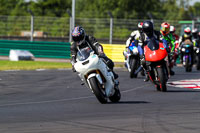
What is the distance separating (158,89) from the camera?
502 inches

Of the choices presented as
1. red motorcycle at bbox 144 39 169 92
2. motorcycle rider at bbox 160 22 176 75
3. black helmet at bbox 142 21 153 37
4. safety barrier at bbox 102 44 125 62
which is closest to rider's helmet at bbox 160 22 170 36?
motorcycle rider at bbox 160 22 176 75

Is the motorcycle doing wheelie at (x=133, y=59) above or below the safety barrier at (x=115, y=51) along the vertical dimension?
above

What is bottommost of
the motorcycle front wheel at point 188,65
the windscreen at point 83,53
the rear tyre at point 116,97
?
the motorcycle front wheel at point 188,65

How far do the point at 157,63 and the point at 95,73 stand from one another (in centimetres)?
306

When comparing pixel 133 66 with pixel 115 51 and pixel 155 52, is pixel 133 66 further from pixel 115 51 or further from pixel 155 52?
pixel 115 51

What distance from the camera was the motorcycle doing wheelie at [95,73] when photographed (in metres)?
9.52

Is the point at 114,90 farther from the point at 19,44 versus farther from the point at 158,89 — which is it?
the point at 19,44

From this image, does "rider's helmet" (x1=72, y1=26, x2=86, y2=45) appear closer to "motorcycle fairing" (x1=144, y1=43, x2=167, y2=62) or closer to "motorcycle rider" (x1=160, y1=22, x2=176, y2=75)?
"motorcycle fairing" (x1=144, y1=43, x2=167, y2=62)

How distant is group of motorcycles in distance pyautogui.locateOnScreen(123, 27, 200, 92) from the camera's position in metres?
12.3

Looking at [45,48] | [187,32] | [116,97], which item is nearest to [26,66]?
[187,32]

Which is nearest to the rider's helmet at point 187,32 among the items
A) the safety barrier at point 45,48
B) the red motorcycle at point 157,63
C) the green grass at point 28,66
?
the green grass at point 28,66

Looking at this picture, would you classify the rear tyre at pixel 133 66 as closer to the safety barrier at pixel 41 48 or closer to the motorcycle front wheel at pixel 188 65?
the motorcycle front wheel at pixel 188 65

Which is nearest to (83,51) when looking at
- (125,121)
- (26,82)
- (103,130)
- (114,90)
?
(114,90)

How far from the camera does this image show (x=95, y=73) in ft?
31.5
